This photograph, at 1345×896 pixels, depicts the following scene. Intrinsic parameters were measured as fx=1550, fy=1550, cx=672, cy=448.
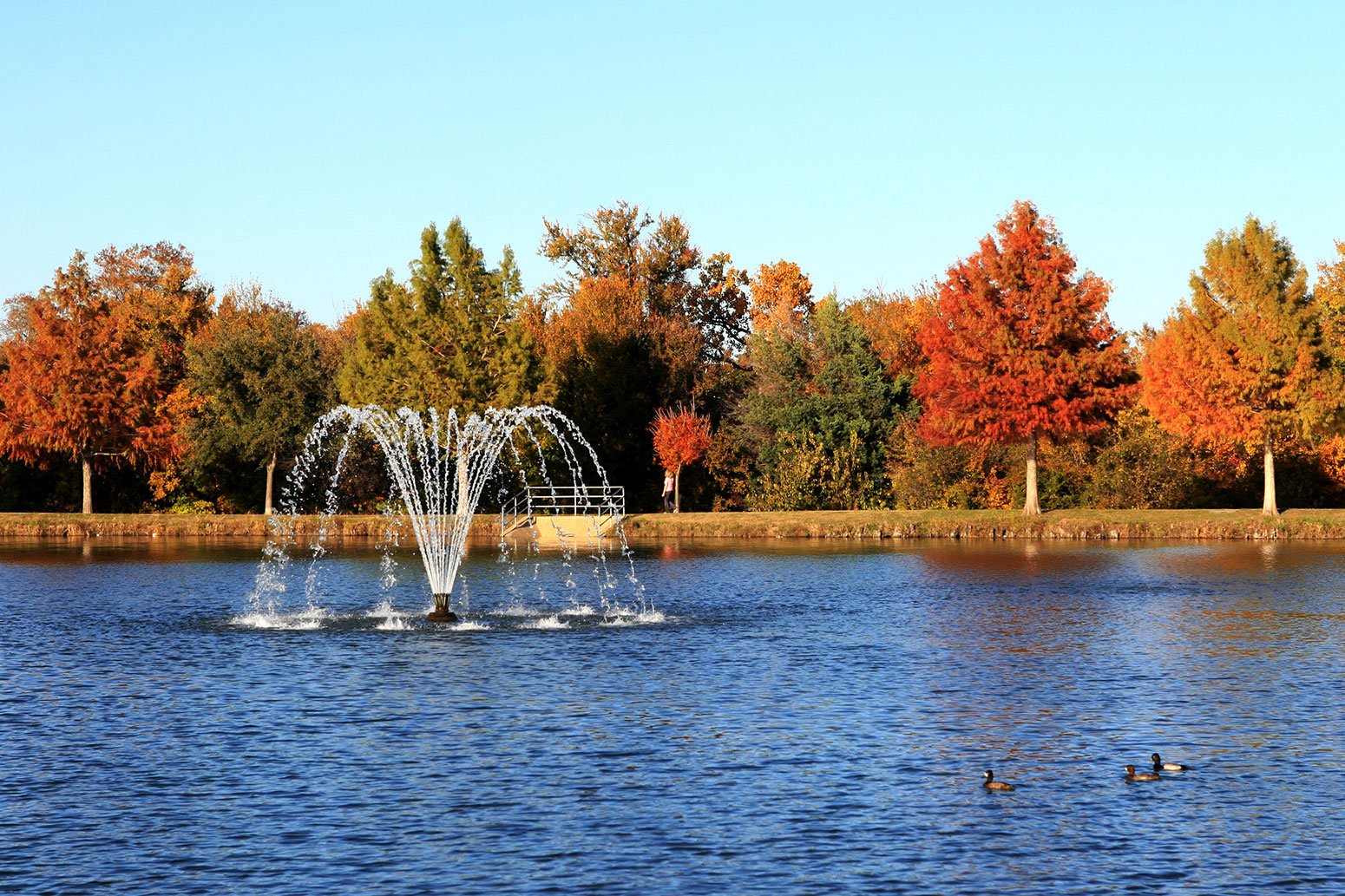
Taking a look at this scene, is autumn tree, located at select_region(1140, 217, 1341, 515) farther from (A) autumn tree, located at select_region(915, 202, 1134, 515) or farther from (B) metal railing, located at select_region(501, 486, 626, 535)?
(B) metal railing, located at select_region(501, 486, 626, 535)

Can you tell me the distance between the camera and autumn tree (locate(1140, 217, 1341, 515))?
65.1 meters

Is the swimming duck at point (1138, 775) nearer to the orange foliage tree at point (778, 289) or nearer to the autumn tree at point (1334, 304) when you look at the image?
the autumn tree at point (1334, 304)

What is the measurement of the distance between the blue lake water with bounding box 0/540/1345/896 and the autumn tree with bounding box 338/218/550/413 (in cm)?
3653

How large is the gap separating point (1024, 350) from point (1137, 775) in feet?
168

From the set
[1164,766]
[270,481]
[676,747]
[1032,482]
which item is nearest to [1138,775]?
[1164,766]

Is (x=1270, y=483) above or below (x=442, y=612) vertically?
above

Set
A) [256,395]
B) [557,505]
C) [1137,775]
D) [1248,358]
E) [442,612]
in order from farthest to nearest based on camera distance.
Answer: [256,395] → [557,505] → [1248,358] → [442,612] → [1137,775]

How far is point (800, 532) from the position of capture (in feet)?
226

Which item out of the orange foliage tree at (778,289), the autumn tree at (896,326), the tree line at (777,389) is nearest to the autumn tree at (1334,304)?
the tree line at (777,389)

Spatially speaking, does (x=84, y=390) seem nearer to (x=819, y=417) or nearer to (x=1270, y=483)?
(x=819, y=417)

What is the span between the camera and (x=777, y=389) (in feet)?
264

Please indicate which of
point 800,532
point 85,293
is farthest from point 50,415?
point 800,532

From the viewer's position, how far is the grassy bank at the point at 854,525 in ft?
213

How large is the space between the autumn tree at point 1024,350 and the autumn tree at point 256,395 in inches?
1213
